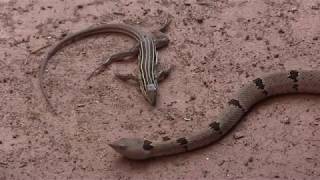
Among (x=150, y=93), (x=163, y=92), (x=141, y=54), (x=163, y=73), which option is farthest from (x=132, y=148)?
(x=141, y=54)

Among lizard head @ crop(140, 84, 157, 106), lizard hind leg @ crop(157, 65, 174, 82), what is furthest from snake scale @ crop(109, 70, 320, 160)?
lizard hind leg @ crop(157, 65, 174, 82)

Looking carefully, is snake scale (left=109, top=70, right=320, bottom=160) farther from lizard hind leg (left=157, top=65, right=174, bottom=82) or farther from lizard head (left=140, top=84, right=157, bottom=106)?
lizard hind leg (left=157, top=65, right=174, bottom=82)

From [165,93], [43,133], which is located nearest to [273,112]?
[165,93]

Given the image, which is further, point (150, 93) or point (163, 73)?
point (163, 73)

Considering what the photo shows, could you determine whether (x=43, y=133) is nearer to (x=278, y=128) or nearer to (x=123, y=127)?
(x=123, y=127)

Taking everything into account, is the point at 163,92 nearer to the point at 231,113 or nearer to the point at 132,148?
the point at 231,113

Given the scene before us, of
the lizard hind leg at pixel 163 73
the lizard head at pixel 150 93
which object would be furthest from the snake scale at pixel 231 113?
the lizard hind leg at pixel 163 73

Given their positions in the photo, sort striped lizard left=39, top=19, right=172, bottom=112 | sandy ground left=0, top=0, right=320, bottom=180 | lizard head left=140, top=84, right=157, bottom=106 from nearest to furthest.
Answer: sandy ground left=0, top=0, right=320, bottom=180
lizard head left=140, top=84, right=157, bottom=106
striped lizard left=39, top=19, right=172, bottom=112
